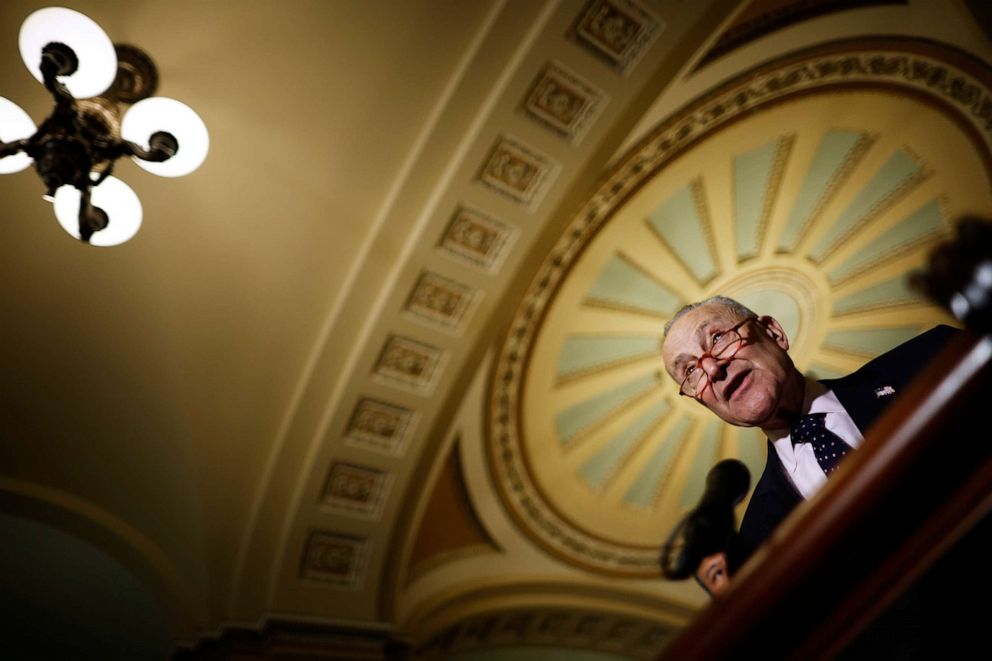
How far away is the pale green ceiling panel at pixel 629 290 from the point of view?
432 centimetres

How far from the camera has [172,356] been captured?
407 centimetres

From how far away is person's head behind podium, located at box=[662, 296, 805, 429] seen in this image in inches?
58.1

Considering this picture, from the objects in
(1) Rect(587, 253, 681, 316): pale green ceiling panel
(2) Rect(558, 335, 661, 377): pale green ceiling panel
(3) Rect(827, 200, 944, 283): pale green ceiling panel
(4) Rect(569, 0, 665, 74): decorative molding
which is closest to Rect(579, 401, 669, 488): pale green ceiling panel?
(2) Rect(558, 335, 661, 377): pale green ceiling panel

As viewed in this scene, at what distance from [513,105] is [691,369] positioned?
2.37m

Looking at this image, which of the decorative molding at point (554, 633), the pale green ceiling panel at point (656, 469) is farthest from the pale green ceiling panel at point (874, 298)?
the decorative molding at point (554, 633)

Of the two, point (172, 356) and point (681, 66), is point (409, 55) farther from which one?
point (172, 356)

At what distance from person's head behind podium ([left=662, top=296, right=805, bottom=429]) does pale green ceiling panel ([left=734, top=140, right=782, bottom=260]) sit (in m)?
2.38

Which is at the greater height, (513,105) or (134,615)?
(513,105)

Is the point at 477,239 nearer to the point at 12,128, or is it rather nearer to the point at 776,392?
the point at 12,128

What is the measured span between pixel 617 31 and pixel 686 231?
1.45 meters

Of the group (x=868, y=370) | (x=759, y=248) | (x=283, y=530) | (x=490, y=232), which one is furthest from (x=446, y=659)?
(x=868, y=370)

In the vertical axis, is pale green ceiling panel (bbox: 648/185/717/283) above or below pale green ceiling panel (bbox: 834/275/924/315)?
above

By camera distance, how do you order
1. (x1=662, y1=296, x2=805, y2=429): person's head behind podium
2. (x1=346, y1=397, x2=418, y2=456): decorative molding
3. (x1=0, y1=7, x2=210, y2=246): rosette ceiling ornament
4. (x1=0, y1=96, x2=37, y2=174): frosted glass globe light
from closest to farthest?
(x1=662, y1=296, x2=805, y2=429): person's head behind podium, (x1=0, y1=7, x2=210, y2=246): rosette ceiling ornament, (x1=0, y1=96, x2=37, y2=174): frosted glass globe light, (x1=346, y1=397, x2=418, y2=456): decorative molding

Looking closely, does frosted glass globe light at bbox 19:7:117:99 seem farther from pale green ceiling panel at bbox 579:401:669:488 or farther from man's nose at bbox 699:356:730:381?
pale green ceiling panel at bbox 579:401:669:488
